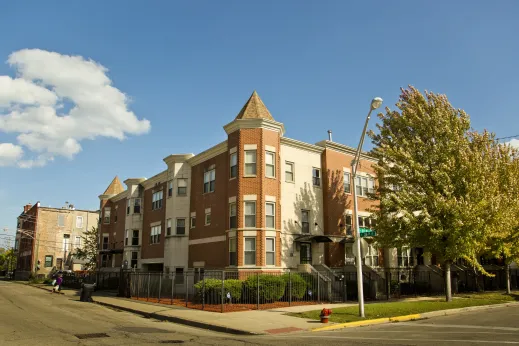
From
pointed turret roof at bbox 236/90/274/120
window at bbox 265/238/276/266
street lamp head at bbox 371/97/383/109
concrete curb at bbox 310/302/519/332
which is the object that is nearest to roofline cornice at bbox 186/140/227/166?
pointed turret roof at bbox 236/90/274/120

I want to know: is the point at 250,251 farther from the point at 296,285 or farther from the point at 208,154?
the point at 208,154

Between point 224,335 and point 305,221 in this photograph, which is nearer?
point 224,335

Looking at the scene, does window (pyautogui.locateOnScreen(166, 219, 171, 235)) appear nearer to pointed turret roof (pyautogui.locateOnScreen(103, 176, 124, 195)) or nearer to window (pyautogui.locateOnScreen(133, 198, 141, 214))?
window (pyautogui.locateOnScreen(133, 198, 141, 214))

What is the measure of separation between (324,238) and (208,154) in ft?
36.1

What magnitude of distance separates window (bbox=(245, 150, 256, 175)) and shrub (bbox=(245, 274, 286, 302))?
783 centimetres

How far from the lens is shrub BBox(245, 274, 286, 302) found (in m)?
22.4

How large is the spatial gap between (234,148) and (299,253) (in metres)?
8.42

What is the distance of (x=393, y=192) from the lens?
25312 millimetres

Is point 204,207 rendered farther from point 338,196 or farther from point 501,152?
point 501,152

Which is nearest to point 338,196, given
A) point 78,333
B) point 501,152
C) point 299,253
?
point 299,253

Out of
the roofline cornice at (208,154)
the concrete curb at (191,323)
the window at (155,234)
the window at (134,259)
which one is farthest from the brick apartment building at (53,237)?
the concrete curb at (191,323)

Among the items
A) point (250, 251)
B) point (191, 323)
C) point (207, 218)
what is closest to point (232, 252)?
point (250, 251)

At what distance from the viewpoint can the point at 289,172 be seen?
30219 millimetres

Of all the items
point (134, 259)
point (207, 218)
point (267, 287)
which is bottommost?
point (267, 287)
